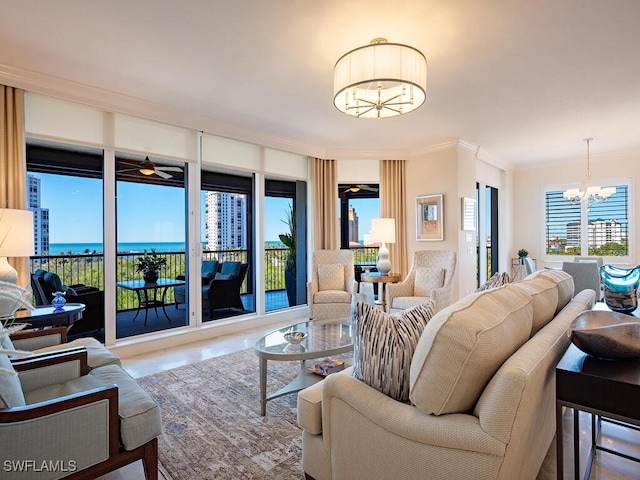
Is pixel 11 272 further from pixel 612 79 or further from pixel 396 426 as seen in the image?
pixel 612 79

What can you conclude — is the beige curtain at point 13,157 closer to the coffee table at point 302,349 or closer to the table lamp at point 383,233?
the coffee table at point 302,349

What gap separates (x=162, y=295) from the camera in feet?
15.6

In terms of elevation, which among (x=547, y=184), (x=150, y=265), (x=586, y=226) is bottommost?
(x=150, y=265)

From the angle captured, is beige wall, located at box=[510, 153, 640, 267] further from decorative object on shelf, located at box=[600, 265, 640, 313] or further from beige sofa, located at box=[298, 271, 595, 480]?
beige sofa, located at box=[298, 271, 595, 480]

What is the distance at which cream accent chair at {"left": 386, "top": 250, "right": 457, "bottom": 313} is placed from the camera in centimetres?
448

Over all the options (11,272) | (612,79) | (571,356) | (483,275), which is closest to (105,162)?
(11,272)

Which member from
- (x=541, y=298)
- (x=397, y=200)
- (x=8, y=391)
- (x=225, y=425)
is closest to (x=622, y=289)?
(x=541, y=298)

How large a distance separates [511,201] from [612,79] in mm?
4182

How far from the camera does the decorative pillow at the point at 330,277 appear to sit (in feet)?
16.5

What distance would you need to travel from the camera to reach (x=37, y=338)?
2.33 m

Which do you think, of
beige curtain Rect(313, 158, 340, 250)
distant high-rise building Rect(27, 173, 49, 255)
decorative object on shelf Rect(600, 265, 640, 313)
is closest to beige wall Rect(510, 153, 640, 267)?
beige curtain Rect(313, 158, 340, 250)

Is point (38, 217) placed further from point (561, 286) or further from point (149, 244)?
point (561, 286)

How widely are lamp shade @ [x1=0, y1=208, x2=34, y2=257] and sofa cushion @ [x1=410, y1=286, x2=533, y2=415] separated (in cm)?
290

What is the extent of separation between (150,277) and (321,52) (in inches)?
135
